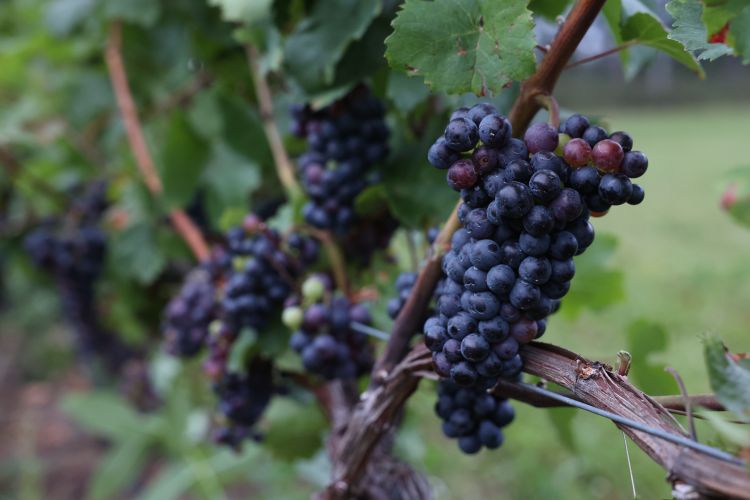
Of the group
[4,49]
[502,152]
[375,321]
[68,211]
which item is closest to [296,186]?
[375,321]

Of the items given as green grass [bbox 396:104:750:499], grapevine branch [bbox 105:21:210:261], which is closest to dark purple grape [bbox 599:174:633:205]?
green grass [bbox 396:104:750:499]

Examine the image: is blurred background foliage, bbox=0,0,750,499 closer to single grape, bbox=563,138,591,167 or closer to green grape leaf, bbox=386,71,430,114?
green grape leaf, bbox=386,71,430,114

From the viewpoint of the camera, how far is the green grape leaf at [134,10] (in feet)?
4.31

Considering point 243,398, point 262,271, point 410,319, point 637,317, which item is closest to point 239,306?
point 262,271

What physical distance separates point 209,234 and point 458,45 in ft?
3.23

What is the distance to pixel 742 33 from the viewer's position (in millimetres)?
471

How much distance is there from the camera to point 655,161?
7324 mm

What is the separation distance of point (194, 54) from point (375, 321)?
765mm

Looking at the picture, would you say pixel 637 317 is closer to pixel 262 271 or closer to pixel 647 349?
pixel 647 349

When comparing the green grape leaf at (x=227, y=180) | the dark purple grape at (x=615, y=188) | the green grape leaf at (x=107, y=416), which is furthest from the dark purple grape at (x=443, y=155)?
the green grape leaf at (x=107, y=416)

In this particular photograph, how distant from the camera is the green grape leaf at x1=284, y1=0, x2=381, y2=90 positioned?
0.81 m

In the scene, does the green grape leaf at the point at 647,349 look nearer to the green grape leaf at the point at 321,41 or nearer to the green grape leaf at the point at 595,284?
the green grape leaf at the point at 595,284

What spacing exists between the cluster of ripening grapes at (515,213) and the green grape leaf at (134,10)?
3.37 feet

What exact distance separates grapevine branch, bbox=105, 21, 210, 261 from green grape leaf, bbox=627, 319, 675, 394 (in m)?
0.78
